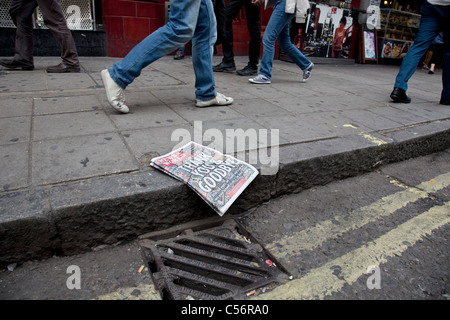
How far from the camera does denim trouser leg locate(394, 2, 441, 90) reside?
364 centimetres

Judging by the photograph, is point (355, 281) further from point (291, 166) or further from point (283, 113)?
point (283, 113)

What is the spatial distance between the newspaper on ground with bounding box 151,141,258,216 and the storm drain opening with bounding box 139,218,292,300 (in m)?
0.18

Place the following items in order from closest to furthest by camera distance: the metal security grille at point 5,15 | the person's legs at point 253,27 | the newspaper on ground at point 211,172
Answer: the newspaper on ground at point 211,172 → the person's legs at point 253,27 → the metal security grille at point 5,15

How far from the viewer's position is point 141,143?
2.11 metres

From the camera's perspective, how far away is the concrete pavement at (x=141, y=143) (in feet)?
4.91

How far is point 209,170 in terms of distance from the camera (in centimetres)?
184

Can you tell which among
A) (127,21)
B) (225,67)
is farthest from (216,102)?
(127,21)

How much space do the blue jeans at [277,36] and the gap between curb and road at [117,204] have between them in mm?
2236

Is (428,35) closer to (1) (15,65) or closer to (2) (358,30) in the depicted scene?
(2) (358,30)

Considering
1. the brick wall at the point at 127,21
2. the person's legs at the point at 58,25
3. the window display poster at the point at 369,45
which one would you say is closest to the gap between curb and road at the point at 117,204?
the person's legs at the point at 58,25

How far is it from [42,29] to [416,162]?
5769 millimetres

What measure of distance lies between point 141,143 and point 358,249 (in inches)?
57.9

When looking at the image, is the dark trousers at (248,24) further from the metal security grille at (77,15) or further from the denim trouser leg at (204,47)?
the metal security grille at (77,15)
